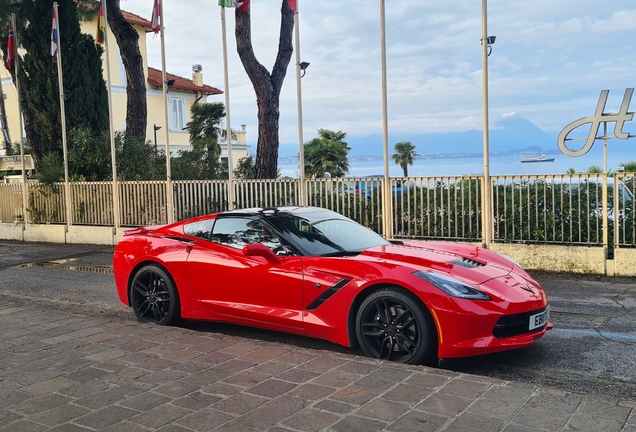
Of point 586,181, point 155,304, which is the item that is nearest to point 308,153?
point 586,181

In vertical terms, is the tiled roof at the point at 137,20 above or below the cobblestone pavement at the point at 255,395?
above

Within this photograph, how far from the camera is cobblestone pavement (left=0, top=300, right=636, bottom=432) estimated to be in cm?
380

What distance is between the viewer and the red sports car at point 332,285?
506cm

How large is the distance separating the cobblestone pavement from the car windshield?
1.08 m

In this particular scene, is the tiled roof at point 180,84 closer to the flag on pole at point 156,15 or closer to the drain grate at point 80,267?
the flag on pole at point 156,15

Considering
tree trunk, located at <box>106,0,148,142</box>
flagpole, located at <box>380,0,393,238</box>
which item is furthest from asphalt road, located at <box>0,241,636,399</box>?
tree trunk, located at <box>106,0,148,142</box>

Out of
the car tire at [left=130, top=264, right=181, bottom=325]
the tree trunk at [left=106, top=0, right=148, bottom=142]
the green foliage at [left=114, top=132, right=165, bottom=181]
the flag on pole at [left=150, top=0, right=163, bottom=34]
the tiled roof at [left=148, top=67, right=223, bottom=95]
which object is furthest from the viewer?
the tiled roof at [left=148, top=67, right=223, bottom=95]

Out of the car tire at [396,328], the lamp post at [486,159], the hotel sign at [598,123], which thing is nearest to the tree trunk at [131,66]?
the lamp post at [486,159]

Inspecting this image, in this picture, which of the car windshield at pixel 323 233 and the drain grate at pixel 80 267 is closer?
the car windshield at pixel 323 233

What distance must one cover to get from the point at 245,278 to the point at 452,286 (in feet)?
6.80

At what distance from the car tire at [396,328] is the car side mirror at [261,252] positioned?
1.04m

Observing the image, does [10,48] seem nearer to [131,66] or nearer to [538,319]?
[131,66]

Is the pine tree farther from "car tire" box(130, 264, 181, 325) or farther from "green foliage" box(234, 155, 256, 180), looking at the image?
"car tire" box(130, 264, 181, 325)

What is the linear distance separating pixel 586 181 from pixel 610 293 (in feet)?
7.30
